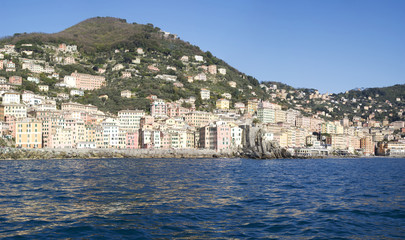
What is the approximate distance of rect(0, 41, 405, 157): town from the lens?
291 ft

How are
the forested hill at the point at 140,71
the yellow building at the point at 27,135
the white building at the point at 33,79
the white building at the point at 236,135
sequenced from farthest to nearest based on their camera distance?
the forested hill at the point at 140,71 → the white building at the point at 33,79 → the white building at the point at 236,135 → the yellow building at the point at 27,135

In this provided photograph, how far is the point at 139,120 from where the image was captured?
108938mm

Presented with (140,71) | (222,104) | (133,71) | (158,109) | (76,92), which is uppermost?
(140,71)

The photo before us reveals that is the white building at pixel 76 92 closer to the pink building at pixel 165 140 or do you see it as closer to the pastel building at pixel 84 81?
the pastel building at pixel 84 81

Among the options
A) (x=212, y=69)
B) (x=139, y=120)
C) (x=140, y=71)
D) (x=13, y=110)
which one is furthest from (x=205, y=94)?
(x=13, y=110)

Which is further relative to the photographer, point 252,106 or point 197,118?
point 252,106

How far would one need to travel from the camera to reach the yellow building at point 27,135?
80.6m

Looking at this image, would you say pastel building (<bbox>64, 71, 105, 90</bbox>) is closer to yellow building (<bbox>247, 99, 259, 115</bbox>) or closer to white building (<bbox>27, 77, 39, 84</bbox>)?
white building (<bbox>27, 77, 39, 84</bbox>)

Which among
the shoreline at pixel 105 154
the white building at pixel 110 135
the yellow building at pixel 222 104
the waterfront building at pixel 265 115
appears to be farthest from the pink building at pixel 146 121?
the waterfront building at pixel 265 115

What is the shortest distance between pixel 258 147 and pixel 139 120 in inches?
1434

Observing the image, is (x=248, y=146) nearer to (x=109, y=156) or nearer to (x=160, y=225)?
(x=109, y=156)

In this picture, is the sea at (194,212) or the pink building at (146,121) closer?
the sea at (194,212)

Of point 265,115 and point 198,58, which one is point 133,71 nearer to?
point 198,58

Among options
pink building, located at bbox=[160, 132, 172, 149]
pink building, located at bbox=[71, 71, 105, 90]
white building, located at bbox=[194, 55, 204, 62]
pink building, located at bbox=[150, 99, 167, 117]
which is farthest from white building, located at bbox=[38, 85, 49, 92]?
white building, located at bbox=[194, 55, 204, 62]
